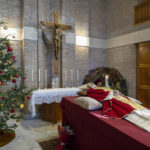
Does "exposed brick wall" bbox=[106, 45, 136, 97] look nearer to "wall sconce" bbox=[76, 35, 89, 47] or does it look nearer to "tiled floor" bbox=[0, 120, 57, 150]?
"wall sconce" bbox=[76, 35, 89, 47]

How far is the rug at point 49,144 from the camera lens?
297 cm

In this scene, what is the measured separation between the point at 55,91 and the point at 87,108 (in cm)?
198

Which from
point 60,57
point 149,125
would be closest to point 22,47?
point 60,57

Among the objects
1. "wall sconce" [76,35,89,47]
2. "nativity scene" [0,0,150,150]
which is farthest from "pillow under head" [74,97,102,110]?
"wall sconce" [76,35,89,47]

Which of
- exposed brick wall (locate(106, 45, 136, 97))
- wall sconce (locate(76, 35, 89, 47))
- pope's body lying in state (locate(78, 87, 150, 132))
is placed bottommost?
pope's body lying in state (locate(78, 87, 150, 132))

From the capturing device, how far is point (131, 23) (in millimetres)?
5602

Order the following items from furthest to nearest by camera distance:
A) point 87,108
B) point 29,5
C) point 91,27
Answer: point 91,27
point 29,5
point 87,108

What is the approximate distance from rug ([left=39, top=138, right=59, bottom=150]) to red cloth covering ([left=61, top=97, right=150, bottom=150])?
1.49ft

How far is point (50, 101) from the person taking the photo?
3975 mm

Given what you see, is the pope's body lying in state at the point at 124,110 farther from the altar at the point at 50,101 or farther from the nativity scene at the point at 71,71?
the altar at the point at 50,101

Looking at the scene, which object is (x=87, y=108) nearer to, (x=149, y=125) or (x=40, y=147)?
(x=149, y=125)

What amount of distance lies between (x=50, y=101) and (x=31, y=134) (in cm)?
90

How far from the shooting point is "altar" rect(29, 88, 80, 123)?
386 cm

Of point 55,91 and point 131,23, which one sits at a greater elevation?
point 131,23
